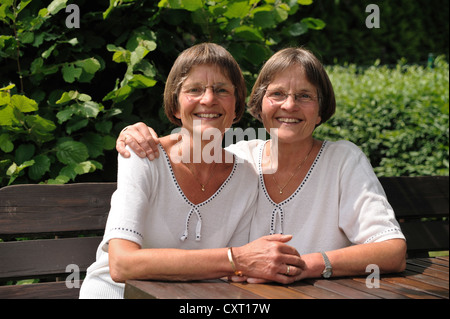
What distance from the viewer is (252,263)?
218 cm

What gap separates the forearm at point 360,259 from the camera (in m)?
2.29

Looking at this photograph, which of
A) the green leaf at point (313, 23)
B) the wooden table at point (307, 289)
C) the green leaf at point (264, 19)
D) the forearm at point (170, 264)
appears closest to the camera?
the wooden table at point (307, 289)

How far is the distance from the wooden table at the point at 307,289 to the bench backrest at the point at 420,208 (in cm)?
96

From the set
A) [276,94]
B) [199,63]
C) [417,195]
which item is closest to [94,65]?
[199,63]

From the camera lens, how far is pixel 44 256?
267cm

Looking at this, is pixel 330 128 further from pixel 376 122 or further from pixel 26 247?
pixel 26 247

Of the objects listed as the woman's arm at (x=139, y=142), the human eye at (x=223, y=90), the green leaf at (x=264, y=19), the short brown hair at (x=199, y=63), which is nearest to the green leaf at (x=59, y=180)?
the woman's arm at (x=139, y=142)

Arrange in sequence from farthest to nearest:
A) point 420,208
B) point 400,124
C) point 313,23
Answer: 1. point 400,124
2. point 313,23
3. point 420,208

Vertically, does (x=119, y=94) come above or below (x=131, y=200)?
above

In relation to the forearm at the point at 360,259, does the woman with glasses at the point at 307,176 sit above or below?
above

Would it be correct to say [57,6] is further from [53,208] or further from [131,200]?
[131,200]

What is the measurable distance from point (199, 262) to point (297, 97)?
0.96 meters

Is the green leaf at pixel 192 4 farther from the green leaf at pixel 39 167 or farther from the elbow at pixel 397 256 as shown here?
the elbow at pixel 397 256

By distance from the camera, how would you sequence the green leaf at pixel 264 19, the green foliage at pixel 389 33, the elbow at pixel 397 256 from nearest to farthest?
the elbow at pixel 397 256 < the green leaf at pixel 264 19 < the green foliage at pixel 389 33
